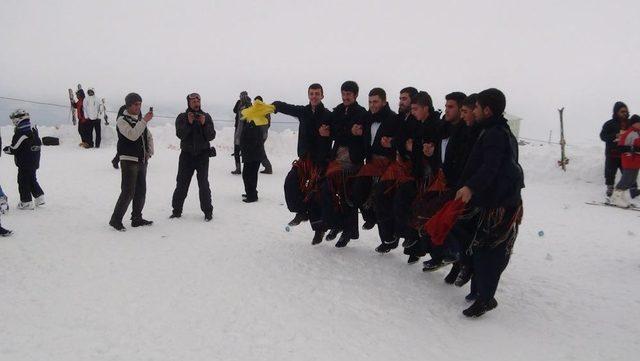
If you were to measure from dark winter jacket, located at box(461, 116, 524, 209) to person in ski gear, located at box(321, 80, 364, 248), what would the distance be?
4.96ft

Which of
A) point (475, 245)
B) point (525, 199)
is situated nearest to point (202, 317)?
point (475, 245)

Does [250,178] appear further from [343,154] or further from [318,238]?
[343,154]

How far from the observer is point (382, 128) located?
15.6ft

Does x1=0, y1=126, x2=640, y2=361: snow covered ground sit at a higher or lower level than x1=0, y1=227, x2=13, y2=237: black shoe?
lower

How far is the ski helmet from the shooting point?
6438mm

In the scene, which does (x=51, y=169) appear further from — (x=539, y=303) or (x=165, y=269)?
(x=539, y=303)

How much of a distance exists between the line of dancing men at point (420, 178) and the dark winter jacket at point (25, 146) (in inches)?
163

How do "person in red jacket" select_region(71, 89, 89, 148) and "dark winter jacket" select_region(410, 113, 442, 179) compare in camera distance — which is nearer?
"dark winter jacket" select_region(410, 113, 442, 179)

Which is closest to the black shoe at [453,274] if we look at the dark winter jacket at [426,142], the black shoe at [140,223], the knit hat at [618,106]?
the dark winter jacket at [426,142]

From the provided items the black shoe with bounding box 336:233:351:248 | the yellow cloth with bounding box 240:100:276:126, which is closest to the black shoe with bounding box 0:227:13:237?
the yellow cloth with bounding box 240:100:276:126

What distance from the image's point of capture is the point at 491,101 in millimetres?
3566

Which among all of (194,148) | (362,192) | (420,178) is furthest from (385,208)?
(194,148)

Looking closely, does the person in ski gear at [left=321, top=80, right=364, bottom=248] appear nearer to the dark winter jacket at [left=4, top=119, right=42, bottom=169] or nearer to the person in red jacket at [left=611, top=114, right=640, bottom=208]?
the dark winter jacket at [left=4, top=119, right=42, bottom=169]

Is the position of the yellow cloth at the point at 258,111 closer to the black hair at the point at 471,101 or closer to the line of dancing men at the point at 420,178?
the line of dancing men at the point at 420,178
